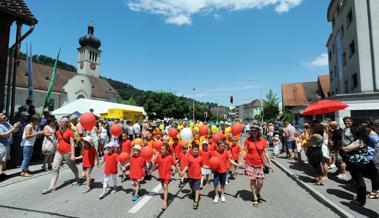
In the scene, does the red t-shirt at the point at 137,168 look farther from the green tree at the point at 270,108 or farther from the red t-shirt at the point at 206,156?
the green tree at the point at 270,108

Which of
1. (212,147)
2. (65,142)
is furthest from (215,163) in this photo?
(65,142)

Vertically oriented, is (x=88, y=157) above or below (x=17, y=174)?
above

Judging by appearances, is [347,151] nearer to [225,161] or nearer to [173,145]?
[225,161]

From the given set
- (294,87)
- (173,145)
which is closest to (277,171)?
(173,145)

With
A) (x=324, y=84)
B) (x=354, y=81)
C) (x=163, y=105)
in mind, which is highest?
(x=324, y=84)

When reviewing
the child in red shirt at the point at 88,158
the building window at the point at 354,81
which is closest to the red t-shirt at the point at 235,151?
the child in red shirt at the point at 88,158

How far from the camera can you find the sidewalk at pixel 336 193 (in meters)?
5.17

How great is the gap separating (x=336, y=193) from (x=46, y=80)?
5718cm

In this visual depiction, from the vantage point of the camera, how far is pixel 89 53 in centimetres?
7519

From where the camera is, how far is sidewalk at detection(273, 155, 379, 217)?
204 inches

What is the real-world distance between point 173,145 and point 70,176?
11.6ft

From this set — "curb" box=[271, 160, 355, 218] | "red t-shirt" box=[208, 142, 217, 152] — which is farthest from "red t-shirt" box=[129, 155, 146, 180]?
"curb" box=[271, 160, 355, 218]

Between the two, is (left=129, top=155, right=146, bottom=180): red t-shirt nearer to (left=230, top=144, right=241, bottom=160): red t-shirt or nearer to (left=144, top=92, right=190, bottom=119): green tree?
(left=230, top=144, right=241, bottom=160): red t-shirt

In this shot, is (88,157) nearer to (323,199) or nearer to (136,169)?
(136,169)
